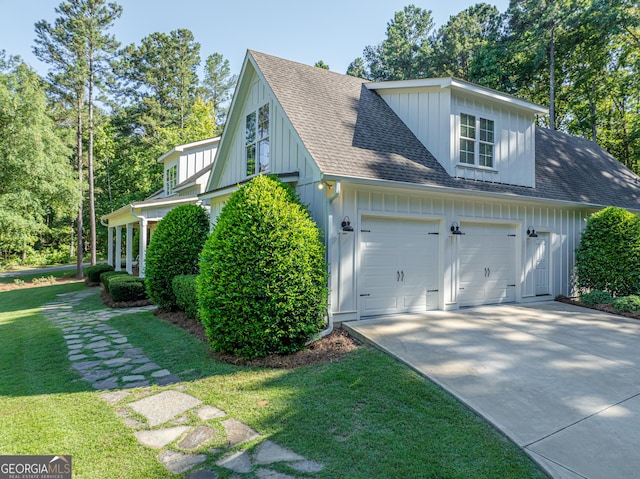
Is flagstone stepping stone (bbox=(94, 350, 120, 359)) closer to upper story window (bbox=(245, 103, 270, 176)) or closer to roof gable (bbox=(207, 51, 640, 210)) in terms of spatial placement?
roof gable (bbox=(207, 51, 640, 210))

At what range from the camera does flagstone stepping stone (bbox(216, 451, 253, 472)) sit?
3.03m

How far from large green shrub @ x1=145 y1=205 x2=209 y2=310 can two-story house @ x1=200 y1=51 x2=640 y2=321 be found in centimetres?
108

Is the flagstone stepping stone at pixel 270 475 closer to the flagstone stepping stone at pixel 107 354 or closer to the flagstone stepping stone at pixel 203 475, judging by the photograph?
the flagstone stepping stone at pixel 203 475

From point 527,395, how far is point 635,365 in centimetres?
237

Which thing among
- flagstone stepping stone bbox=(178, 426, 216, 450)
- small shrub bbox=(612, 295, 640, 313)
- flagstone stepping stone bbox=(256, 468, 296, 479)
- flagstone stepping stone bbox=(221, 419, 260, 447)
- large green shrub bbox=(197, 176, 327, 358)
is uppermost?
large green shrub bbox=(197, 176, 327, 358)

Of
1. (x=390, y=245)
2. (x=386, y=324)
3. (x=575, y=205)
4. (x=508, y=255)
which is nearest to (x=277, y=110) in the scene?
(x=390, y=245)

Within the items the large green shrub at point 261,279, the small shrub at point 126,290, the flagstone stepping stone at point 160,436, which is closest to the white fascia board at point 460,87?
the large green shrub at point 261,279

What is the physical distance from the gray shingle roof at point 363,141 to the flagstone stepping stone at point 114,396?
4.42m

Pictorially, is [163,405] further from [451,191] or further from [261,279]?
[451,191]

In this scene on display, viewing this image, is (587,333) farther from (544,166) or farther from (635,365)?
(544,166)

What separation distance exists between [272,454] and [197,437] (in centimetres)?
83

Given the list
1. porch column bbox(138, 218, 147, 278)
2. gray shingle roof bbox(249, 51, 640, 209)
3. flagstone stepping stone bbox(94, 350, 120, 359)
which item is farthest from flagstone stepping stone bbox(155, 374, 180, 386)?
porch column bbox(138, 218, 147, 278)

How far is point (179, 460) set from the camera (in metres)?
3.17

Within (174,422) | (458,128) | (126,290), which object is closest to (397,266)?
(458,128)
